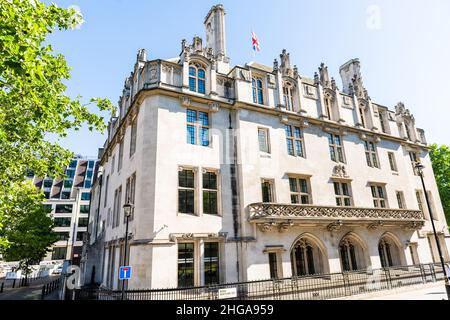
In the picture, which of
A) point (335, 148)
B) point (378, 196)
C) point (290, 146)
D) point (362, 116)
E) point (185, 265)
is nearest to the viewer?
point (185, 265)

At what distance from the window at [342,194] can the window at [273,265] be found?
7.76 m

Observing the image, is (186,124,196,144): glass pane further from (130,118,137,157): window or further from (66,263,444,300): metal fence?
(66,263,444,300): metal fence

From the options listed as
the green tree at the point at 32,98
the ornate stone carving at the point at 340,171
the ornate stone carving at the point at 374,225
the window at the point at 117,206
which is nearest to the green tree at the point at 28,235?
the window at the point at 117,206

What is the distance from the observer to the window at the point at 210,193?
1673 cm

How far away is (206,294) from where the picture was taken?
46.6ft

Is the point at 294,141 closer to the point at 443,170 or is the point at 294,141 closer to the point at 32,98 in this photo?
the point at 32,98

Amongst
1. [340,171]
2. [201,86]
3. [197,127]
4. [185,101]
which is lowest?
[340,171]

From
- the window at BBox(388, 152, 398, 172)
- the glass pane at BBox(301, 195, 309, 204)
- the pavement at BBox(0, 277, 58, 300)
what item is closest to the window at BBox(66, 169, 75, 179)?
the pavement at BBox(0, 277, 58, 300)

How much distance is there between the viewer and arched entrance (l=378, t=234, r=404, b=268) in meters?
22.4

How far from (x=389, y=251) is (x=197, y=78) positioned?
71.4 feet

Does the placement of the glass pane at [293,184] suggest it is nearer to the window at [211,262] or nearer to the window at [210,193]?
the window at [210,193]

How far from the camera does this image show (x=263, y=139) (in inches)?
789

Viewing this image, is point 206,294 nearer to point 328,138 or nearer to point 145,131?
point 145,131

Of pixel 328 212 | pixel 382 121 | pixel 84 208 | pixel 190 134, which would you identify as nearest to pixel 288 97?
pixel 190 134
